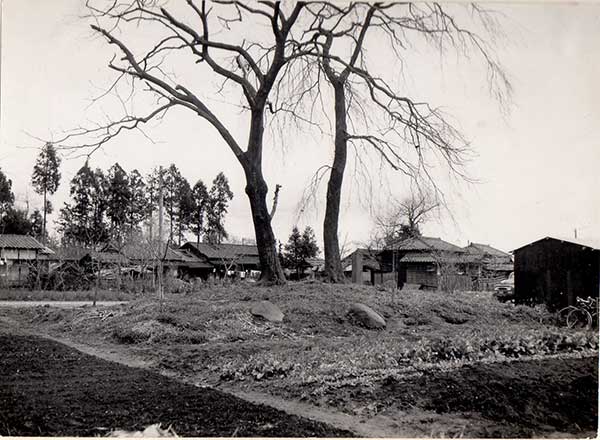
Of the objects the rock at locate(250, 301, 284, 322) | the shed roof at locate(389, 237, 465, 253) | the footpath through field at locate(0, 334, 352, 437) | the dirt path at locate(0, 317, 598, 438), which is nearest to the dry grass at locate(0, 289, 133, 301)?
the rock at locate(250, 301, 284, 322)

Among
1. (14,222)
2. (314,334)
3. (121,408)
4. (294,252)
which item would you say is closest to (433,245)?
(294,252)

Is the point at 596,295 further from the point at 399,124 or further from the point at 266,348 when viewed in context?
the point at 266,348

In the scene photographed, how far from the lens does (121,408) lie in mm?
5633

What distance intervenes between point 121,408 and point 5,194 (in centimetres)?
469

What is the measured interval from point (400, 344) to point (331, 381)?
6.79 ft

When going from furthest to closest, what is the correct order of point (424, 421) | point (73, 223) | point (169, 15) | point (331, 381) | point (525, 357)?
point (73, 223), point (169, 15), point (525, 357), point (331, 381), point (424, 421)

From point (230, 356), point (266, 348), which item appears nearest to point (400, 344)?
point (266, 348)

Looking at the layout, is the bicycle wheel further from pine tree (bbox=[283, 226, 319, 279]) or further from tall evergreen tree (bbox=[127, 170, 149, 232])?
pine tree (bbox=[283, 226, 319, 279])

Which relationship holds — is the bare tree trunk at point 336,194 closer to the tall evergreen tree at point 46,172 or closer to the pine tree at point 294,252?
the tall evergreen tree at point 46,172

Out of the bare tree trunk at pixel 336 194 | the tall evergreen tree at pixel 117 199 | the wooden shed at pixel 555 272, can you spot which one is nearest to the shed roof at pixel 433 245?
the wooden shed at pixel 555 272

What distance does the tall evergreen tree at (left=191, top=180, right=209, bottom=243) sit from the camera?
48.8 ft

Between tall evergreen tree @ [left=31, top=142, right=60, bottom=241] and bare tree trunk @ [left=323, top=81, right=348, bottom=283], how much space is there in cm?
612

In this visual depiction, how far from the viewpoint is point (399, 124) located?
35.6 feet

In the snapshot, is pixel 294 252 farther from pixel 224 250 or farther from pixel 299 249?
pixel 224 250
